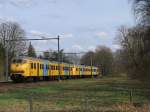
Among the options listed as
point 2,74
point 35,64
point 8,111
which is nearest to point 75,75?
point 2,74

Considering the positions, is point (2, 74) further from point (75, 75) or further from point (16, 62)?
point (16, 62)

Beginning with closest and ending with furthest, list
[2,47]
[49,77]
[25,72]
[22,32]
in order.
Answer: [25,72]
[49,77]
[2,47]
[22,32]

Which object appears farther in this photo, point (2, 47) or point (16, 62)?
point (2, 47)

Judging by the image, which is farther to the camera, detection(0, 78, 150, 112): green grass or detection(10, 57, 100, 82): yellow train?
detection(10, 57, 100, 82): yellow train

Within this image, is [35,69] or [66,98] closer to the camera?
[66,98]

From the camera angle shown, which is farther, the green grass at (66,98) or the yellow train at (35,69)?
the yellow train at (35,69)

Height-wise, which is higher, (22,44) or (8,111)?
(22,44)

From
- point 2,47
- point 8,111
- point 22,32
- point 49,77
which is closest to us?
point 8,111

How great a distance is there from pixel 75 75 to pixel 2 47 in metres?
19.4

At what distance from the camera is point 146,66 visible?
42969 millimetres

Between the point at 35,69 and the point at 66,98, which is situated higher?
the point at 35,69

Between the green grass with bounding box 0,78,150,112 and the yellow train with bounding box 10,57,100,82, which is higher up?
the yellow train with bounding box 10,57,100,82

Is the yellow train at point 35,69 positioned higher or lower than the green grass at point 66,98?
higher

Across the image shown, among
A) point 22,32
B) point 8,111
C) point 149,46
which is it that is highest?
point 22,32
